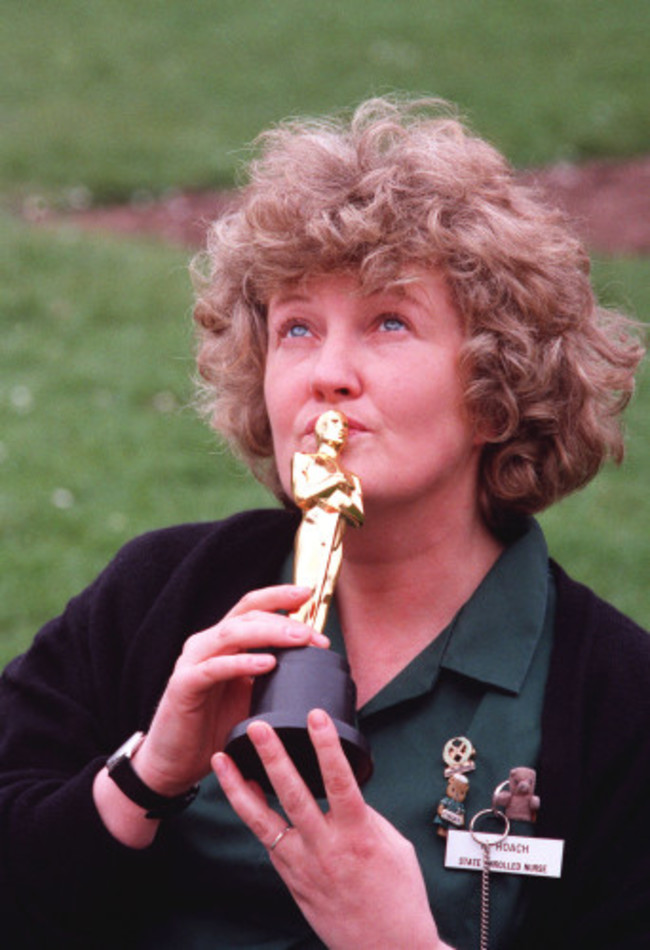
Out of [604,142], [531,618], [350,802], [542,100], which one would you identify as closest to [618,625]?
[531,618]

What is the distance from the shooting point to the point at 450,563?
292 centimetres

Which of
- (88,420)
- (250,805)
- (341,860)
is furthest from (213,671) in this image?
(88,420)

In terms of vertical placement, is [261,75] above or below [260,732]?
above

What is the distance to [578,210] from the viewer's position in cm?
1224

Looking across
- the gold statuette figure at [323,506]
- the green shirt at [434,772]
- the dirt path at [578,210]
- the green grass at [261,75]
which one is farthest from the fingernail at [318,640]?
the green grass at [261,75]

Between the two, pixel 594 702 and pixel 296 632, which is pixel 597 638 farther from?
pixel 296 632

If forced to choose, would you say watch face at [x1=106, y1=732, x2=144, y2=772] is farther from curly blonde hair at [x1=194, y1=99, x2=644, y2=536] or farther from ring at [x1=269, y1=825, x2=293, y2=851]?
curly blonde hair at [x1=194, y1=99, x2=644, y2=536]

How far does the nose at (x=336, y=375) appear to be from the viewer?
263 centimetres

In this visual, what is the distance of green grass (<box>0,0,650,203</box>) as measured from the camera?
13.6 meters

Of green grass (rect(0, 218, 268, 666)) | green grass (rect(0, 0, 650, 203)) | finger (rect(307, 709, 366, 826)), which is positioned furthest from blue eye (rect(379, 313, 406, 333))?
green grass (rect(0, 0, 650, 203))

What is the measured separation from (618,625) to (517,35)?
15133mm

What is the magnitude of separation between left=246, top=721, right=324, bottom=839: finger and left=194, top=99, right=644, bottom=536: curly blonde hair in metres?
0.88

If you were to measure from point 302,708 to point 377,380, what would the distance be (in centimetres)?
66

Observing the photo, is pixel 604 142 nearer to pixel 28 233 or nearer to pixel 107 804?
pixel 28 233
